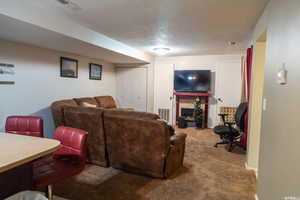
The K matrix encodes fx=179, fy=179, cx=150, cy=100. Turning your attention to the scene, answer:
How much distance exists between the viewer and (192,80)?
5812 mm

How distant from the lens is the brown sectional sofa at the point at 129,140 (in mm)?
2432

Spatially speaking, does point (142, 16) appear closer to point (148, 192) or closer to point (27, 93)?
point (148, 192)

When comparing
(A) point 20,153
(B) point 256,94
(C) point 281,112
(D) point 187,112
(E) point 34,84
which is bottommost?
(D) point 187,112

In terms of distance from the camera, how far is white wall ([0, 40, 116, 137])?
3.27 meters

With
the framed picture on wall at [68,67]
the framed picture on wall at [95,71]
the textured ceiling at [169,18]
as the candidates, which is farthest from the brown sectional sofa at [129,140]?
the framed picture on wall at [95,71]

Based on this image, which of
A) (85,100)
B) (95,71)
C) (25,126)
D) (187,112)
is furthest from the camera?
(187,112)

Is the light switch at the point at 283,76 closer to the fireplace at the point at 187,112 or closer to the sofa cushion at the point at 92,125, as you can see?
the sofa cushion at the point at 92,125

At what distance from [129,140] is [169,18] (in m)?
1.94

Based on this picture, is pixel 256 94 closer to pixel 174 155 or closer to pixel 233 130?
pixel 233 130

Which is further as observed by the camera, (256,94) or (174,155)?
(256,94)

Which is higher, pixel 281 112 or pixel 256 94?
pixel 256 94

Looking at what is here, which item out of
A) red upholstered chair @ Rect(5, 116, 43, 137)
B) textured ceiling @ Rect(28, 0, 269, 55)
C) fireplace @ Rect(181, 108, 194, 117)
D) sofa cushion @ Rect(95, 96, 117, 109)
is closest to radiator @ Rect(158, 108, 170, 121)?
fireplace @ Rect(181, 108, 194, 117)

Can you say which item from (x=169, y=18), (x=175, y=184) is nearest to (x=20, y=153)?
(x=175, y=184)

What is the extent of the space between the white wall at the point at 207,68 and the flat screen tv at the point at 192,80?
25 centimetres
